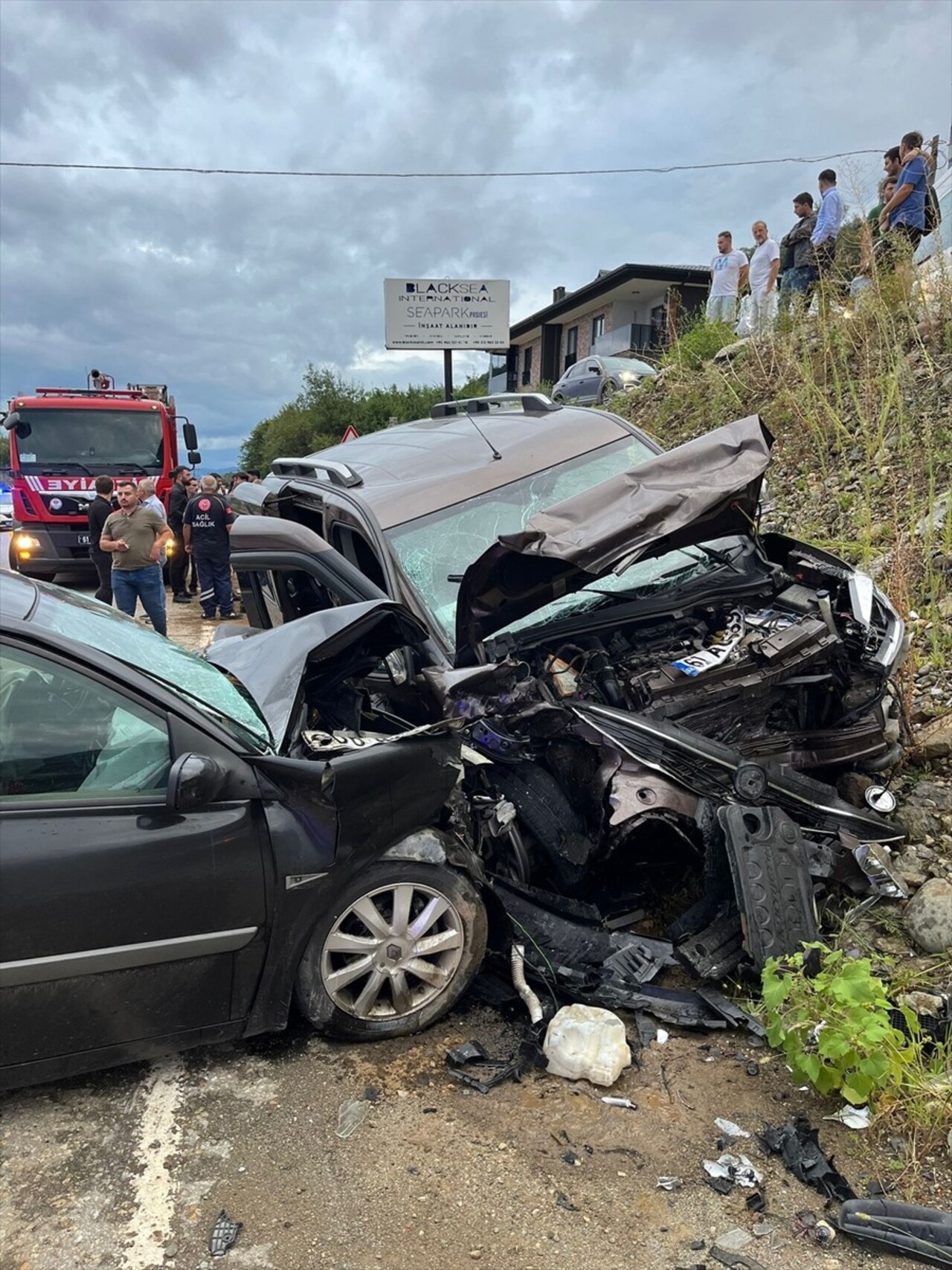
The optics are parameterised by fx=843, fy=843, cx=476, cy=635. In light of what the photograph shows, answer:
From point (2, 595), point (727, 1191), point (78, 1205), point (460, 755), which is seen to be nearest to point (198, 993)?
point (78, 1205)

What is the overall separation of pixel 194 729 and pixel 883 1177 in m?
2.29

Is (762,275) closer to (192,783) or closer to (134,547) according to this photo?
(134,547)

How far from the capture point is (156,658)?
2887mm

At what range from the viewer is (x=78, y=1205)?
85.5 inches

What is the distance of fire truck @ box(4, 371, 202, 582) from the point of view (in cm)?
1157

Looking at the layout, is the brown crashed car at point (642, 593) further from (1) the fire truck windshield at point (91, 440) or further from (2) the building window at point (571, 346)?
(2) the building window at point (571, 346)

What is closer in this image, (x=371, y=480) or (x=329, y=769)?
(x=329, y=769)

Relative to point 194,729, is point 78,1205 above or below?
below

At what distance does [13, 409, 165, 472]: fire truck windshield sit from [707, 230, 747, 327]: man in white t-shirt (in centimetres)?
808

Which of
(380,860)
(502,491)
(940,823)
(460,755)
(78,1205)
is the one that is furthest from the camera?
(502,491)

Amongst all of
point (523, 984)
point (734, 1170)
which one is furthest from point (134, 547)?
point (734, 1170)

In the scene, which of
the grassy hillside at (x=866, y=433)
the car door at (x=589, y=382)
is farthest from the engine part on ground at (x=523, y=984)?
the car door at (x=589, y=382)

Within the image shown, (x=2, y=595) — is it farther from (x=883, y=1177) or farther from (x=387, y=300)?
→ (x=387, y=300)

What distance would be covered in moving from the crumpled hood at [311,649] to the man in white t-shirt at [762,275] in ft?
27.6
